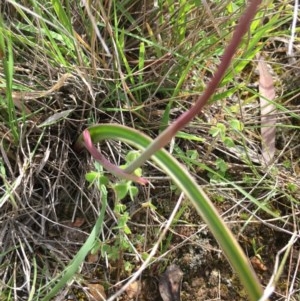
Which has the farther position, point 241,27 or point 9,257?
point 9,257

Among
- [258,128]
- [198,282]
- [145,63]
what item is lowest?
[198,282]

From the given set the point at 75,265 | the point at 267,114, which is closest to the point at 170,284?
the point at 75,265

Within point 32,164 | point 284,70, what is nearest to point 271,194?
point 284,70

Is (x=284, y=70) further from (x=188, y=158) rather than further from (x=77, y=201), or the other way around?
(x=77, y=201)

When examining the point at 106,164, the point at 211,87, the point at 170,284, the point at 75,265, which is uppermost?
the point at 211,87

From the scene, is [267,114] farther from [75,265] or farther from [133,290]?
[75,265]
